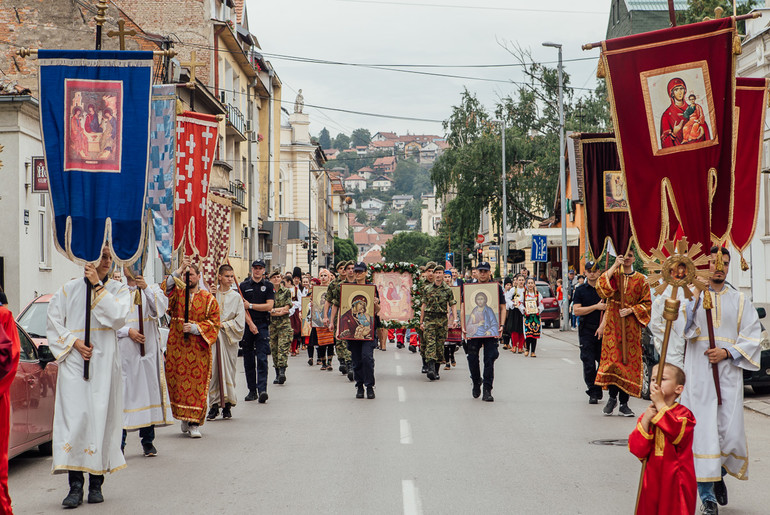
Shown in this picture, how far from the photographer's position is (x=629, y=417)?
1288 cm

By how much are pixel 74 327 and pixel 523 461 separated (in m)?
4.30

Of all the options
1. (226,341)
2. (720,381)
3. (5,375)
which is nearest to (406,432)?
(226,341)

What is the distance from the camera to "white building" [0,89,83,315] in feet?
69.5

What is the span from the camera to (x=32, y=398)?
9383mm

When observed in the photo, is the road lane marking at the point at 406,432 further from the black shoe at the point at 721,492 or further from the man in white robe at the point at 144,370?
the black shoe at the point at 721,492

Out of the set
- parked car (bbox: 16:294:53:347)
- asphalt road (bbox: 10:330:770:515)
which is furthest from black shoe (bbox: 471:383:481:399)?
parked car (bbox: 16:294:53:347)

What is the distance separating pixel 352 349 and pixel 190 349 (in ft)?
14.2

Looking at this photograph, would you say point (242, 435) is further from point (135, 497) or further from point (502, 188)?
point (502, 188)

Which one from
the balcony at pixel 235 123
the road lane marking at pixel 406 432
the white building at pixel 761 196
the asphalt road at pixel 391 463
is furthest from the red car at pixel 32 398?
the balcony at pixel 235 123

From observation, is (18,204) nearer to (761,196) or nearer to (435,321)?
(435,321)

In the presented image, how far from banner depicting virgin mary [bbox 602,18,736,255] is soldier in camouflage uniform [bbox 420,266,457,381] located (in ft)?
28.1

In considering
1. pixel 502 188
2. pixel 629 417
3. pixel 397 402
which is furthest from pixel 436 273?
pixel 502 188

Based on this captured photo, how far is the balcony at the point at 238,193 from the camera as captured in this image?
41.0 m

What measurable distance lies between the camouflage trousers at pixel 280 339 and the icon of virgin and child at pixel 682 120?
9.44m
